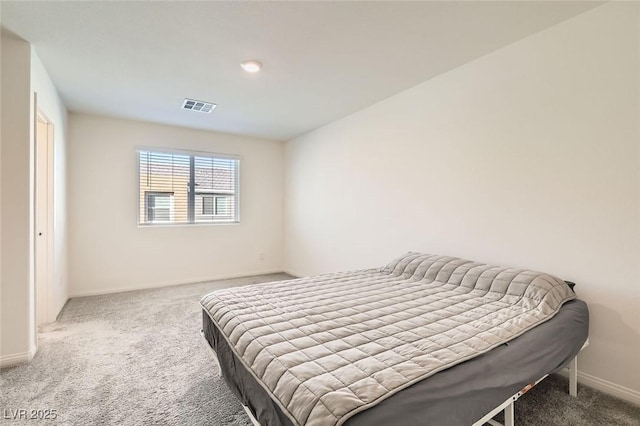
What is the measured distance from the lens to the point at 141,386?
1955mm

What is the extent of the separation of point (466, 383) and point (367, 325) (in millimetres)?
523

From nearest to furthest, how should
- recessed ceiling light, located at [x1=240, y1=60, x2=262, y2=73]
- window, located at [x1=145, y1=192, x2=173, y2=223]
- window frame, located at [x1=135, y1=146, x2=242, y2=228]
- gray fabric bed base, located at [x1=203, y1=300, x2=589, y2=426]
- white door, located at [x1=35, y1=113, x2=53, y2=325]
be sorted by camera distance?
gray fabric bed base, located at [x1=203, y1=300, x2=589, y2=426] → recessed ceiling light, located at [x1=240, y1=60, x2=262, y2=73] → white door, located at [x1=35, y1=113, x2=53, y2=325] → window frame, located at [x1=135, y1=146, x2=242, y2=228] → window, located at [x1=145, y1=192, x2=173, y2=223]

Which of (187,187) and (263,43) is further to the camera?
(187,187)

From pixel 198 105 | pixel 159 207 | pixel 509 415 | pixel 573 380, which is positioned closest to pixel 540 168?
pixel 573 380

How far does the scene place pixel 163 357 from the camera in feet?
7.70

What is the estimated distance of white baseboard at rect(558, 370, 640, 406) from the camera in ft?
5.81

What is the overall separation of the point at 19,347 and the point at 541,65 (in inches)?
170

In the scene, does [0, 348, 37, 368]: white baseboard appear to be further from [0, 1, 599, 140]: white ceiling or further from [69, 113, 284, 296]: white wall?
[0, 1, 599, 140]: white ceiling

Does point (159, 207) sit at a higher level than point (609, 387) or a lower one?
higher

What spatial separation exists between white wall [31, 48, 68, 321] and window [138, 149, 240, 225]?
90 centimetres

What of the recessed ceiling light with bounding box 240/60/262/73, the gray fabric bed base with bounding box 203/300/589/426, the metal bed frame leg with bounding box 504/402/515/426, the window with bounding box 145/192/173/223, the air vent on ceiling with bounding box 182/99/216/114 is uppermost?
the air vent on ceiling with bounding box 182/99/216/114

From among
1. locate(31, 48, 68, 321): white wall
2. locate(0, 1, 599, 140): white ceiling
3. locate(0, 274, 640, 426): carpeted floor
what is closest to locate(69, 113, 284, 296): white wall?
locate(31, 48, 68, 321): white wall

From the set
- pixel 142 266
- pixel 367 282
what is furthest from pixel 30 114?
pixel 367 282

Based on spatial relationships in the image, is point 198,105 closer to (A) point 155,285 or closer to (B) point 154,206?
(B) point 154,206
